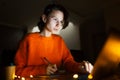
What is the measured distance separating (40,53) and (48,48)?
3 centimetres

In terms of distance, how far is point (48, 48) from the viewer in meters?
0.70

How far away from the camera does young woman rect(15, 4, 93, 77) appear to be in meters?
0.68

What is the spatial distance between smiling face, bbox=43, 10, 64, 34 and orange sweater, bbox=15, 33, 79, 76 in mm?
26

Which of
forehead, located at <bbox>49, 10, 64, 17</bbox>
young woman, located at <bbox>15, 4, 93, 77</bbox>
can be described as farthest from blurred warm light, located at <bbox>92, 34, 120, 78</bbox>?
forehead, located at <bbox>49, 10, 64, 17</bbox>

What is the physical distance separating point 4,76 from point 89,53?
0.31 m

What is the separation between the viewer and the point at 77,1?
796mm

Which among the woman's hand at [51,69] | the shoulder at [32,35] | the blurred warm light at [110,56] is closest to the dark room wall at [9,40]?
the shoulder at [32,35]

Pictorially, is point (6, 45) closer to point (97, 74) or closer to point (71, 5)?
point (71, 5)

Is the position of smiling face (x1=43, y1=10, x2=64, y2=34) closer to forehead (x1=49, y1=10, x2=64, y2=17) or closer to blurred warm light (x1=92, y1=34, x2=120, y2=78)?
forehead (x1=49, y1=10, x2=64, y2=17)

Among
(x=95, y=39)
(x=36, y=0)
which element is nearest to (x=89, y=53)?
(x=95, y=39)

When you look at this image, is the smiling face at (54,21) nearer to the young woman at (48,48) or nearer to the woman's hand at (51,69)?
the young woman at (48,48)

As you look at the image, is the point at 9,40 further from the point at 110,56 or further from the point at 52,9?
the point at 110,56

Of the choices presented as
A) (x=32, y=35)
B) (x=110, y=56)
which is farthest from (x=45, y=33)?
(x=110, y=56)

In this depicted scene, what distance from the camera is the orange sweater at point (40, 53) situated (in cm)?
68
